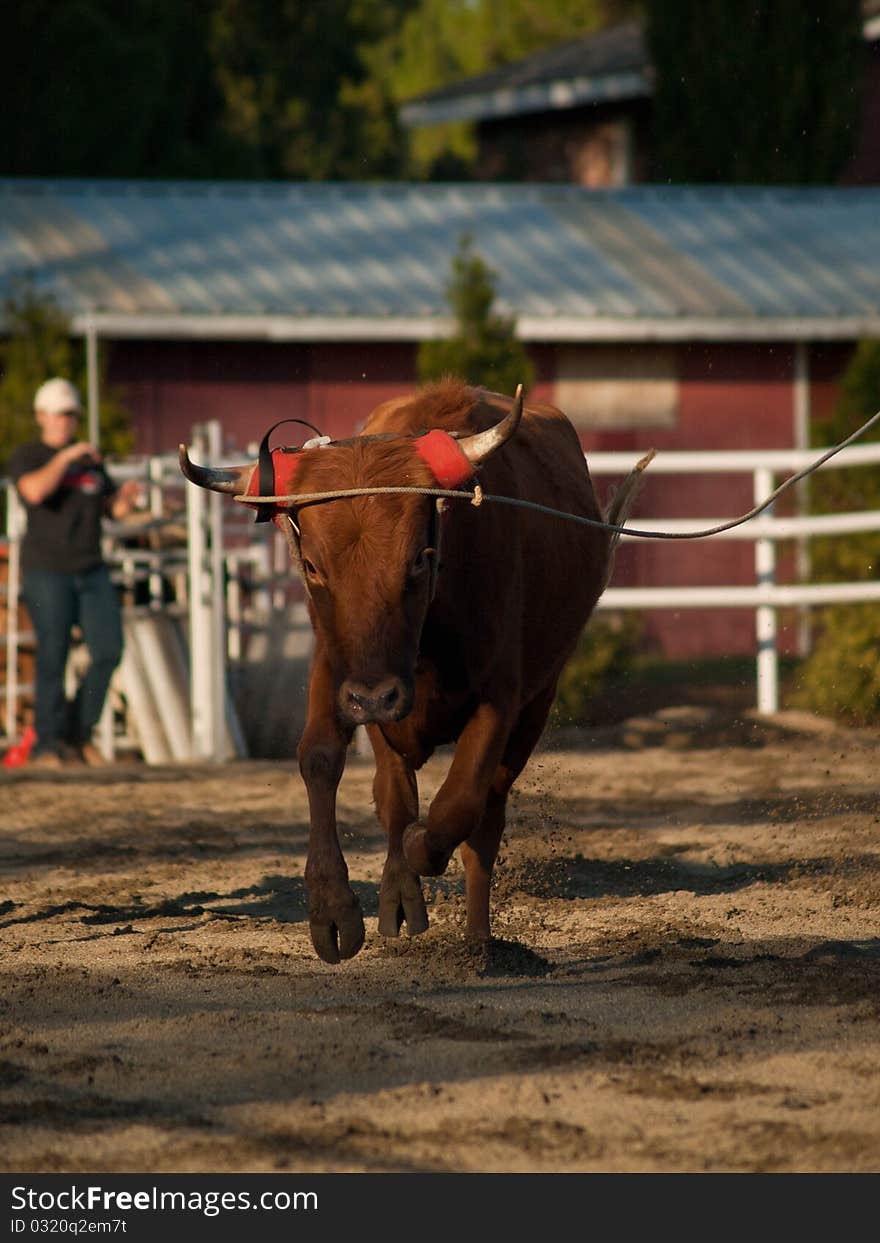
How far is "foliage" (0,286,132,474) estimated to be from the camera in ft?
51.9

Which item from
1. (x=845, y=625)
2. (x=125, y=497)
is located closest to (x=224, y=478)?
(x=125, y=497)

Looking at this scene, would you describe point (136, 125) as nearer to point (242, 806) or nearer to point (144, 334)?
point (144, 334)

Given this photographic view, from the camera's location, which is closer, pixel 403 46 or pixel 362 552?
pixel 362 552

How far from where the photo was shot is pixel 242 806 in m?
10.2

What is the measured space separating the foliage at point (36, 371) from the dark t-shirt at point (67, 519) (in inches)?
134

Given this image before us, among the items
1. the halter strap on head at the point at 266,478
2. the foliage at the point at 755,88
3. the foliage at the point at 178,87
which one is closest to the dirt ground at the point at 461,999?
the halter strap on head at the point at 266,478

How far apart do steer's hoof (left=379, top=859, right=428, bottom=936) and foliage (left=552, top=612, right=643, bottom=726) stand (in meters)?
7.41

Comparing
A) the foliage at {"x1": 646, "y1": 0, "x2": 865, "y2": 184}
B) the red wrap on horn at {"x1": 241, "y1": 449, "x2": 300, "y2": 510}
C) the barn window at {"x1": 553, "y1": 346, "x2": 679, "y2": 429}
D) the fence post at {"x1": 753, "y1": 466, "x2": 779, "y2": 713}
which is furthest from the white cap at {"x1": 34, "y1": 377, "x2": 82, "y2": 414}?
the foliage at {"x1": 646, "y1": 0, "x2": 865, "y2": 184}

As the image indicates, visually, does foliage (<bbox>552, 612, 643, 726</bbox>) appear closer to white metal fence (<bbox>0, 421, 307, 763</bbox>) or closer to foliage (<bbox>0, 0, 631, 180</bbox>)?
white metal fence (<bbox>0, 421, 307, 763</bbox>)

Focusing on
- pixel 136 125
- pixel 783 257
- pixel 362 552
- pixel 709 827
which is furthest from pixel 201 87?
pixel 362 552

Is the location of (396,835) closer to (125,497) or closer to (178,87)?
(125,497)

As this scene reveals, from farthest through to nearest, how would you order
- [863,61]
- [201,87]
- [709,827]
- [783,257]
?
[201,87] < [863,61] < [783,257] < [709,827]

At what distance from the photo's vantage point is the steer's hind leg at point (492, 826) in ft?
20.9
